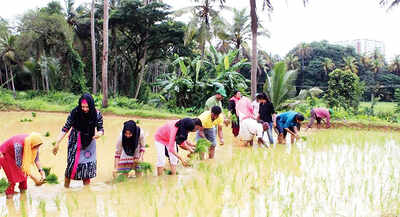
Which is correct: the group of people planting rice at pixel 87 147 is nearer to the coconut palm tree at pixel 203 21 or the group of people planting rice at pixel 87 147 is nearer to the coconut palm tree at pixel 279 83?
the coconut palm tree at pixel 279 83

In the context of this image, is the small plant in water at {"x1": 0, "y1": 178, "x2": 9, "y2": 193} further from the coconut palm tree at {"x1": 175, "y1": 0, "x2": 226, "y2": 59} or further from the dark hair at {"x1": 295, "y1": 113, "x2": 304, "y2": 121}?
the coconut palm tree at {"x1": 175, "y1": 0, "x2": 226, "y2": 59}

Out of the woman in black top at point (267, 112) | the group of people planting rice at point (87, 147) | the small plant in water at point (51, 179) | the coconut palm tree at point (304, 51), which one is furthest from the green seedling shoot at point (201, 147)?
the coconut palm tree at point (304, 51)

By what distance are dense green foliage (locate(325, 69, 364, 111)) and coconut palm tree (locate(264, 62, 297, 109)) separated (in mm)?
4953

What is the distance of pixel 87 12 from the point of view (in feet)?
73.4

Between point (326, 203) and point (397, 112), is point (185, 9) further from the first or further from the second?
point (326, 203)

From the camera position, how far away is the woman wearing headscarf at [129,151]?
4.32 m

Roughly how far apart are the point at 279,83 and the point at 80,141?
984 cm

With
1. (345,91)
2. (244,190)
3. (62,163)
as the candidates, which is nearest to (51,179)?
(62,163)

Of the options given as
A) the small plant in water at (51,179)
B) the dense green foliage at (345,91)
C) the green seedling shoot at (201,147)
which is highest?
the dense green foliage at (345,91)

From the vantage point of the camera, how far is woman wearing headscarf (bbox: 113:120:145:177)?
4.32 meters

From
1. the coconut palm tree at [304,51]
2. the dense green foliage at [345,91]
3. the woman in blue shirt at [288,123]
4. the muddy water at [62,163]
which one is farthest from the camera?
the coconut palm tree at [304,51]

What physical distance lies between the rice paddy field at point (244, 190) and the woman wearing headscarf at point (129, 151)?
0.21m

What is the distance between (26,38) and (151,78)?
16.9 metres

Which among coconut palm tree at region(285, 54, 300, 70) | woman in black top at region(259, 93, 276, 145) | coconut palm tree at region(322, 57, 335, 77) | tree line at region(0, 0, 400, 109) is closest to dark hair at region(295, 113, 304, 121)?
woman in black top at region(259, 93, 276, 145)
